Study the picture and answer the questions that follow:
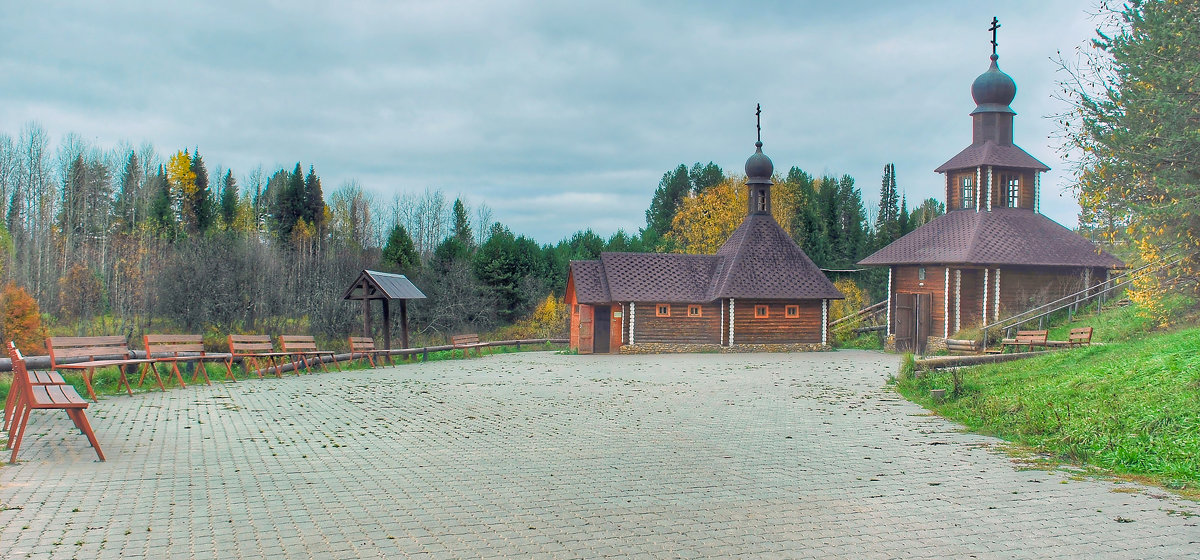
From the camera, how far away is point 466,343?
3139cm

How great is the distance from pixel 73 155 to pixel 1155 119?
56.2 metres

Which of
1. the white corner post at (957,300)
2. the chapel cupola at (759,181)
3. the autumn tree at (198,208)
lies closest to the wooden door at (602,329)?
the chapel cupola at (759,181)

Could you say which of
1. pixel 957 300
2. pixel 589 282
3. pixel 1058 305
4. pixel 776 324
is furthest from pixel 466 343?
pixel 1058 305

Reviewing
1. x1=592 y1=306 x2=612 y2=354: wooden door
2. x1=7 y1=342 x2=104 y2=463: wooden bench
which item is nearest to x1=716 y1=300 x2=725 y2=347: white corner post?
x1=592 y1=306 x2=612 y2=354: wooden door

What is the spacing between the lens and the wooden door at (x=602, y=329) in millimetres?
33375

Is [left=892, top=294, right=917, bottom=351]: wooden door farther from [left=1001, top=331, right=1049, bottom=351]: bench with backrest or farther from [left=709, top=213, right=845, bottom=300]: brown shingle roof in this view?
[left=1001, top=331, right=1049, bottom=351]: bench with backrest

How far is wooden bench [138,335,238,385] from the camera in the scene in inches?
656

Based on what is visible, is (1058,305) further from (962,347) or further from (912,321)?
(962,347)

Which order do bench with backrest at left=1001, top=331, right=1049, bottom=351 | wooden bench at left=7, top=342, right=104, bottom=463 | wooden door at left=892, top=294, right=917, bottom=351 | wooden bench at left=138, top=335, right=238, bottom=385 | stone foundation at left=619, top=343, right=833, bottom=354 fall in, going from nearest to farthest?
wooden bench at left=7, top=342, right=104, bottom=463 < wooden bench at left=138, top=335, right=238, bottom=385 < bench with backrest at left=1001, top=331, right=1049, bottom=351 < wooden door at left=892, top=294, right=917, bottom=351 < stone foundation at left=619, top=343, right=833, bottom=354

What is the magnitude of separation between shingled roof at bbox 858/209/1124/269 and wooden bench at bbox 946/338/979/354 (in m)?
4.57

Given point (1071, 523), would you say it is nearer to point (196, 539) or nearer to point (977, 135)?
point (196, 539)

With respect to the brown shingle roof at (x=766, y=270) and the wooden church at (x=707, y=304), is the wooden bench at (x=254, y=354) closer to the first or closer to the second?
the wooden church at (x=707, y=304)

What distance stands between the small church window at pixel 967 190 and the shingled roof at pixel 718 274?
20.8 feet

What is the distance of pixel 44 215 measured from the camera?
4578cm
